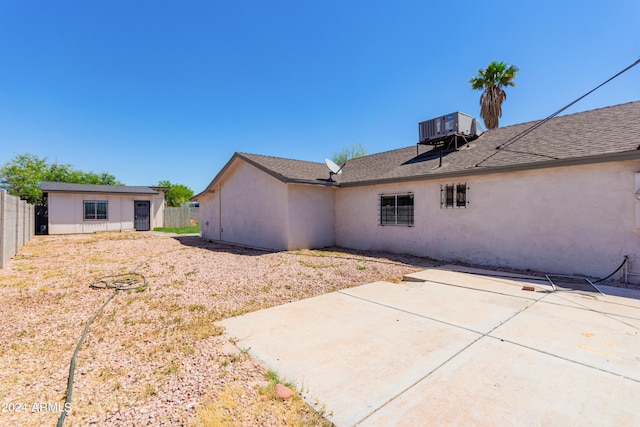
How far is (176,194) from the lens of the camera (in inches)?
2084

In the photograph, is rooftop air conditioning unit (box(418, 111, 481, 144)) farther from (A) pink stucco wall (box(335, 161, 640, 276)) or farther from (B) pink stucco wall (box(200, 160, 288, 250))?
(B) pink stucco wall (box(200, 160, 288, 250))

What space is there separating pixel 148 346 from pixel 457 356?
3635 mm

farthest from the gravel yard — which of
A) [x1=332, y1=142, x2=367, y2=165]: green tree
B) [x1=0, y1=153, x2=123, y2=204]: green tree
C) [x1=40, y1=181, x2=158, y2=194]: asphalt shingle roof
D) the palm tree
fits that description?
[x1=0, y1=153, x2=123, y2=204]: green tree

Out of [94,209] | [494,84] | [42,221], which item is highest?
[494,84]

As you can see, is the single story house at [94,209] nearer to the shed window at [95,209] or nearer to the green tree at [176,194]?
the shed window at [95,209]

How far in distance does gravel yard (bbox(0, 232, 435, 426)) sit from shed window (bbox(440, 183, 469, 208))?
3.06 meters

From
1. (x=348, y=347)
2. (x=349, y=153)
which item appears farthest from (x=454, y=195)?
(x=349, y=153)

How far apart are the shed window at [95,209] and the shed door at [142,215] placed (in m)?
1.98

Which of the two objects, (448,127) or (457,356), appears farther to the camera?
(448,127)

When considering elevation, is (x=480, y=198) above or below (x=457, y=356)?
above

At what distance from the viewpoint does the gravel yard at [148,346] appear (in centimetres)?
218

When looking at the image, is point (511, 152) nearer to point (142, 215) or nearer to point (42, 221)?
point (142, 215)

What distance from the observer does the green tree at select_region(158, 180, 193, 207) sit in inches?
1986

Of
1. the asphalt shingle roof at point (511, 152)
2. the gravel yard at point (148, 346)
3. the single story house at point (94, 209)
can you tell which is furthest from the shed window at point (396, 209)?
the single story house at point (94, 209)
